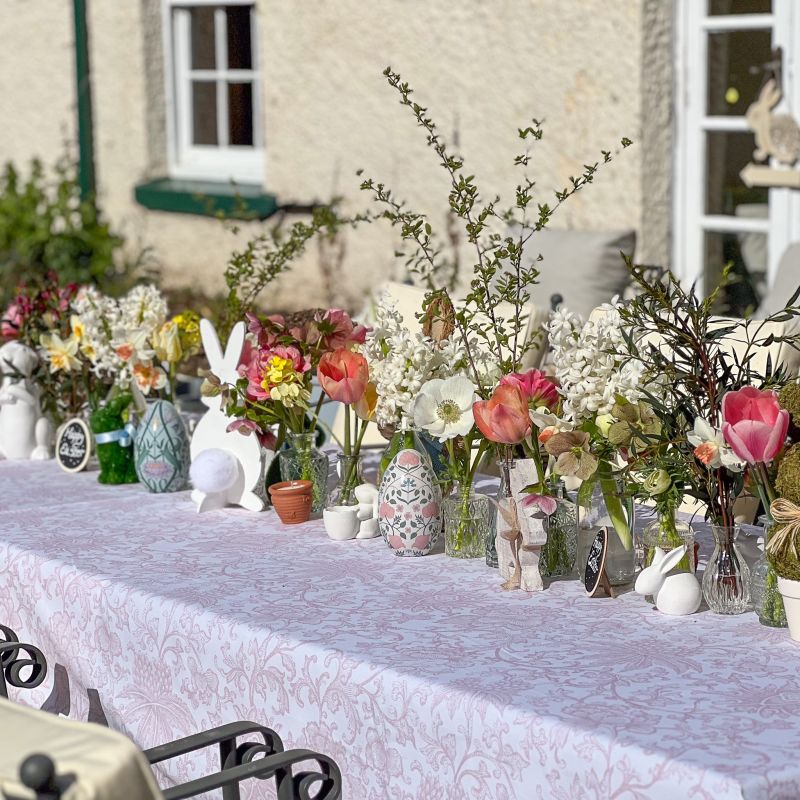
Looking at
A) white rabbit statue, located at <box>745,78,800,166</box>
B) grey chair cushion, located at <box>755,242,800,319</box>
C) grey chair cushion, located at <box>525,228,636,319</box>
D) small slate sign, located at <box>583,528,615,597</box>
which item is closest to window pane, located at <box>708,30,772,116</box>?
white rabbit statue, located at <box>745,78,800,166</box>

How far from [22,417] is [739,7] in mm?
3136

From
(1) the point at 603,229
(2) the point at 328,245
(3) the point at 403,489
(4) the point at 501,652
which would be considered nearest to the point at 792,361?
(3) the point at 403,489

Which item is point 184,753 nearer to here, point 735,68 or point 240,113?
point 735,68

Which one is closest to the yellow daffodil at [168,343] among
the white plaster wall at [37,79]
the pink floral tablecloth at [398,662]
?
the pink floral tablecloth at [398,662]

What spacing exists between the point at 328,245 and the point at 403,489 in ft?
13.5

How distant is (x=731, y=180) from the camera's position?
5.11m

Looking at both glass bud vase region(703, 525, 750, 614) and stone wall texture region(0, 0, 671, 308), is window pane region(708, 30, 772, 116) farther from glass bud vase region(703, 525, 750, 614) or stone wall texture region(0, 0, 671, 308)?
glass bud vase region(703, 525, 750, 614)

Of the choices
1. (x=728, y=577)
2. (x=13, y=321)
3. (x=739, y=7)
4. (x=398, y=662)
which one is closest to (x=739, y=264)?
(x=739, y=7)

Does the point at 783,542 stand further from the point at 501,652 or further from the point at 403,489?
the point at 403,489

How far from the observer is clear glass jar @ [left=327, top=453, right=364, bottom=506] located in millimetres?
2355

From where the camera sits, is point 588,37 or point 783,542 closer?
point 783,542

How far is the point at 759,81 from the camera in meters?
4.94

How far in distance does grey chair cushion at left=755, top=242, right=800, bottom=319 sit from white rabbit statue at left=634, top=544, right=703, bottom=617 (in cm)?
232

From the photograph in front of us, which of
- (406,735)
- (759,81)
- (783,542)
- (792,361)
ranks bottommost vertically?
(406,735)
